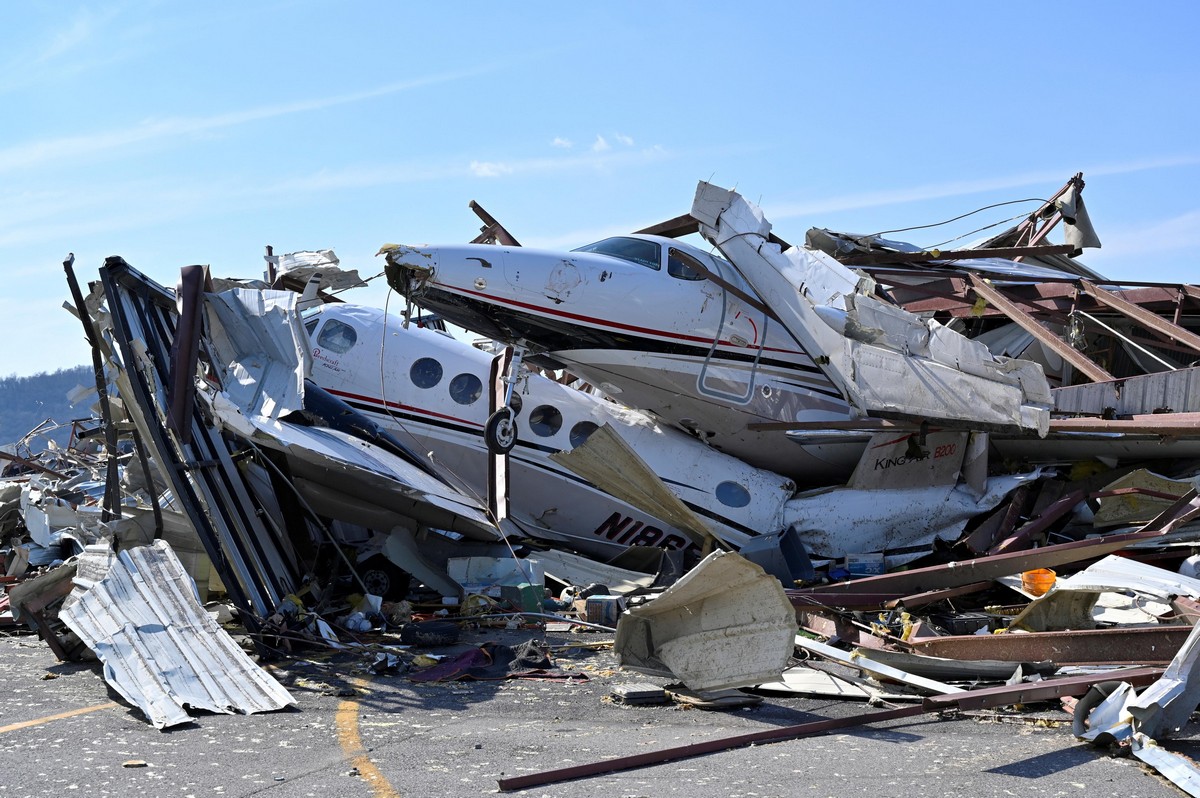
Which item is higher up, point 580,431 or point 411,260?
point 411,260

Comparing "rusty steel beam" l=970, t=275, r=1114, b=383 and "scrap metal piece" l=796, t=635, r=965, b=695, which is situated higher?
"rusty steel beam" l=970, t=275, r=1114, b=383

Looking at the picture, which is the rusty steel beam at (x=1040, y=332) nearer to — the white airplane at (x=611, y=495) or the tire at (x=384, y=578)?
the white airplane at (x=611, y=495)

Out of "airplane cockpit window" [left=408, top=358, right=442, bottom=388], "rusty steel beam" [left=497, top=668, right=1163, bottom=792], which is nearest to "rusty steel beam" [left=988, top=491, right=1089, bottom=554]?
"rusty steel beam" [left=497, top=668, right=1163, bottom=792]

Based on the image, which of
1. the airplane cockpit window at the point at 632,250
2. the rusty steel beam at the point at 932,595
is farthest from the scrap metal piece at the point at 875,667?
the airplane cockpit window at the point at 632,250

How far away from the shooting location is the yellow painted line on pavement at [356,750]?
17.1 ft

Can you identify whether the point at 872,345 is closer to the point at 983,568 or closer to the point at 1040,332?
the point at 1040,332

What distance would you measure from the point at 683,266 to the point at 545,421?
261 centimetres

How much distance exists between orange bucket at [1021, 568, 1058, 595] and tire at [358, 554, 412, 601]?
613cm

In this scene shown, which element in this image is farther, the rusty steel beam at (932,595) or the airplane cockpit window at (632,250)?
the airplane cockpit window at (632,250)

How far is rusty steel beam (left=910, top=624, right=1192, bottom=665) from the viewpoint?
7.39 meters

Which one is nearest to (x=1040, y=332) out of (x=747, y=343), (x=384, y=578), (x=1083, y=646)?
(x=747, y=343)

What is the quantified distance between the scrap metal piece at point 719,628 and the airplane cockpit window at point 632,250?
6.73 m

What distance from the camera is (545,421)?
14.5 metres

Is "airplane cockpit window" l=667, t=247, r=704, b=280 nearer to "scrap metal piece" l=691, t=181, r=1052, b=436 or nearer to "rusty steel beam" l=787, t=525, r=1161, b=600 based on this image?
"scrap metal piece" l=691, t=181, r=1052, b=436
